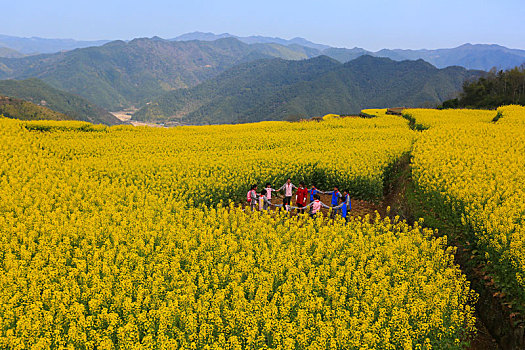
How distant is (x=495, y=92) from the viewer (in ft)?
240

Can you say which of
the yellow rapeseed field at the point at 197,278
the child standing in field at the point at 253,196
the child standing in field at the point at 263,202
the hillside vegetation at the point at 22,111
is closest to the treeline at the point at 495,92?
the child standing in field at the point at 263,202

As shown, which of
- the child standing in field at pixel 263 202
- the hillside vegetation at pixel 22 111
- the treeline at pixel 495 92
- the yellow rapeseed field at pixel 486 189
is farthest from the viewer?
the hillside vegetation at pixel 22 111

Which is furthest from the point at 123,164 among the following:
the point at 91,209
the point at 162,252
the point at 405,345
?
the point at 405,345

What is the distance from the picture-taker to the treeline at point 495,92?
210ft

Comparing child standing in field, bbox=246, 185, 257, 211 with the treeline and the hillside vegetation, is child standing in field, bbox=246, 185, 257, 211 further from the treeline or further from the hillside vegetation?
the hillside vegetation

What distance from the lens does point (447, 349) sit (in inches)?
267

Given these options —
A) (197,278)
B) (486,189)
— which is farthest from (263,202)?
(486,189)

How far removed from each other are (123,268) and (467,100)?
8428 cm

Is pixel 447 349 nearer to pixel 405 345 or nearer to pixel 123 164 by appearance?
pixel 405 345

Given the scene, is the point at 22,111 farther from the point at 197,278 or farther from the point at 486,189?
the point at 486,189

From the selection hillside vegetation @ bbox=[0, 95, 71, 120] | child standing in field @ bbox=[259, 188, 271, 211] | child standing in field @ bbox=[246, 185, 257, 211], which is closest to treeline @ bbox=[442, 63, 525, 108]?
child standing in field @ bbox=[259, 188, 271, 211]

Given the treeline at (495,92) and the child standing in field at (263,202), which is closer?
the child standing in field at (263,202)

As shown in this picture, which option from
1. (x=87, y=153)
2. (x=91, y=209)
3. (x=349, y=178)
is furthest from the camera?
(x=87, y=153)

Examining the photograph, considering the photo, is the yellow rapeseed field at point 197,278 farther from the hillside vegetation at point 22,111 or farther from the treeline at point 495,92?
the hillside vegetation at point 22,111
